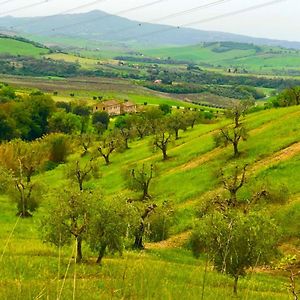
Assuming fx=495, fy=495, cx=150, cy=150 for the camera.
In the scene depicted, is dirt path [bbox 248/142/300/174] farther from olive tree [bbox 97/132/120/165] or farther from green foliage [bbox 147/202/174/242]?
olive tree [bbox 97/132/120/165]

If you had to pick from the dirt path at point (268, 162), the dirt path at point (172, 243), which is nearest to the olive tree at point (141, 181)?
the dirt path at point (268, 162)

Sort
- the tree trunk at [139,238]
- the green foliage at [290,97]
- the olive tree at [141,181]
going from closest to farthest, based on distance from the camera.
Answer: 1. the tree trunk at [139,238]
2. the olive tree at [141,181]
3. the green foliage at [290,97]

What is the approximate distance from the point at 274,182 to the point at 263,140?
1721 centimetres

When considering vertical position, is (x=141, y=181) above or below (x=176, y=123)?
below

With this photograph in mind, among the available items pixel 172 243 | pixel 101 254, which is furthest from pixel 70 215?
pixel 172 243

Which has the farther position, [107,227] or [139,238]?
[139,238]

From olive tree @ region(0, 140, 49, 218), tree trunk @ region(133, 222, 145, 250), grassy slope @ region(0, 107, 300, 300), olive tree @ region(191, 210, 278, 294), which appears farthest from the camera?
olive tree @ region(0, 140, 49, 218)

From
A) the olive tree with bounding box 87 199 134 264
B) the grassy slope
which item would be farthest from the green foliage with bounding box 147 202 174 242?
the olive tree with bounding box 87 199 134 264

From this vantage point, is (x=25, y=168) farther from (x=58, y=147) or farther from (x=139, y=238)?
(x=139, y=238)

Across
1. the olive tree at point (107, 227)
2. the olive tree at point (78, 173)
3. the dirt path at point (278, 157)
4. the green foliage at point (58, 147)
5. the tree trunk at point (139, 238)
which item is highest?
the olive tree at point (107, 227)

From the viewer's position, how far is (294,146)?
68.6 m

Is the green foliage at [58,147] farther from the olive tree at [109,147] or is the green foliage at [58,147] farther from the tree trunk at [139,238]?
the tree trunk at [139,238]

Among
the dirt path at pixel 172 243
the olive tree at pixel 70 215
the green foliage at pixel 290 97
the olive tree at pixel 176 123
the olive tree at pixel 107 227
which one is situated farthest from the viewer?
the green foliage at pixel 290 97

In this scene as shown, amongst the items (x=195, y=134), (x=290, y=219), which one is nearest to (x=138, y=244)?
(x=290, y=219)
